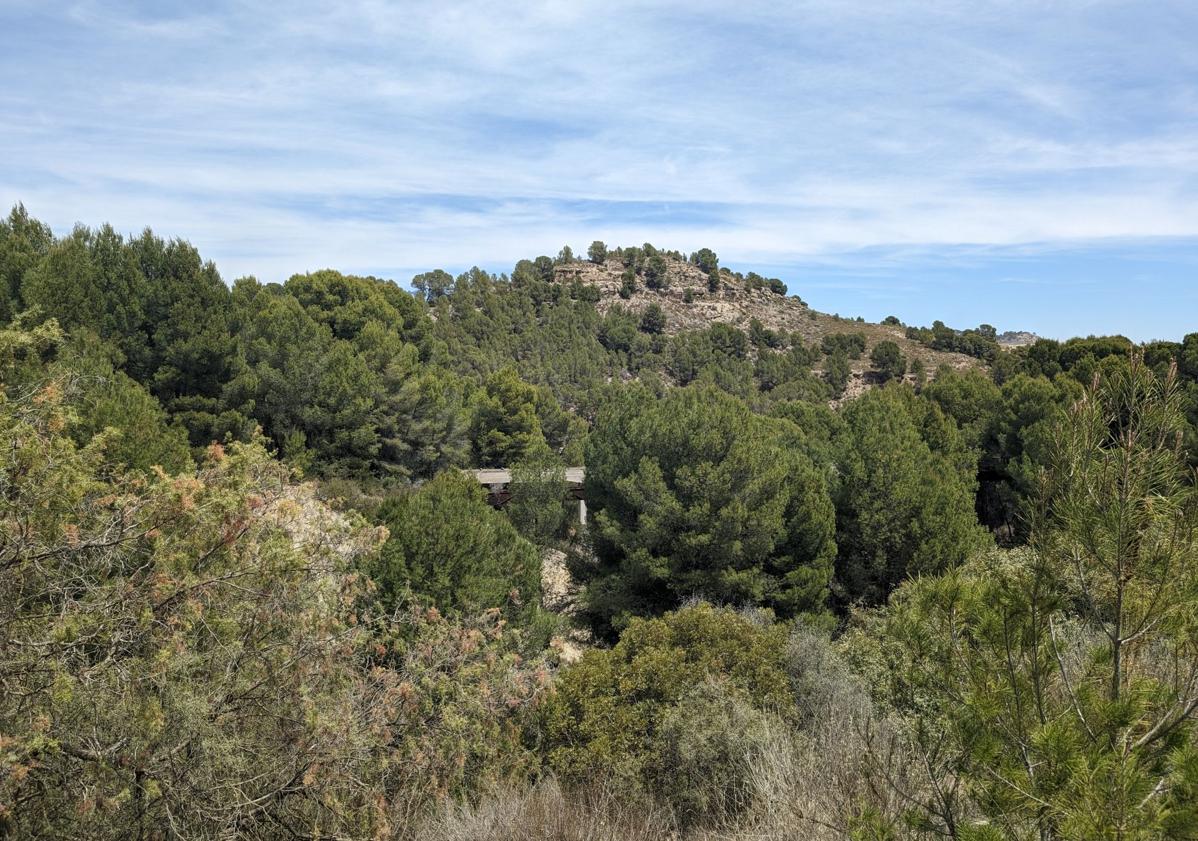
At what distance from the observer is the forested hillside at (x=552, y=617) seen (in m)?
3.10

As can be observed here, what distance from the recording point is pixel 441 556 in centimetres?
1218

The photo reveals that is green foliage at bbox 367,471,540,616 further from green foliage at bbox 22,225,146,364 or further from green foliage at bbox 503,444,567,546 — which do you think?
green foliage at bbox 22,225,146,364

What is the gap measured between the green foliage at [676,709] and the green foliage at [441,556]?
2.15 meters

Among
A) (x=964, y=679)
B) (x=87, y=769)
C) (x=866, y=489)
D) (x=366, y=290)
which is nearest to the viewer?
(x=964, y=679)

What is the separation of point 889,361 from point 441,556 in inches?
2169

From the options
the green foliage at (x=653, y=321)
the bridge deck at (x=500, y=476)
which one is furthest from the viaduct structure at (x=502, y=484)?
the green foliage at (x=653, y=321)

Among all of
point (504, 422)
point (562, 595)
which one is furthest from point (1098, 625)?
point (504, 422)

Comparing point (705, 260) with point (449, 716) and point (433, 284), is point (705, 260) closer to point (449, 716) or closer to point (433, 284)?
point (433, 284)

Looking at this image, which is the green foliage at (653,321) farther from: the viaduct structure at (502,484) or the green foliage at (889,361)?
the viaduct structure at (502,484)

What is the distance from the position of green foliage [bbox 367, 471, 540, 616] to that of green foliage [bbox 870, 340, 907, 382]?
5303 cm

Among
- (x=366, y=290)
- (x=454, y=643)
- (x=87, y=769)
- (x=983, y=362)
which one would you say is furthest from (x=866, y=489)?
(x=983, y=362)

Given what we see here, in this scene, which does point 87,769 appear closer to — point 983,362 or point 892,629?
point 892,629

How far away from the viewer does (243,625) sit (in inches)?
238

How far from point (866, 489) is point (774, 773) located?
1492cm
